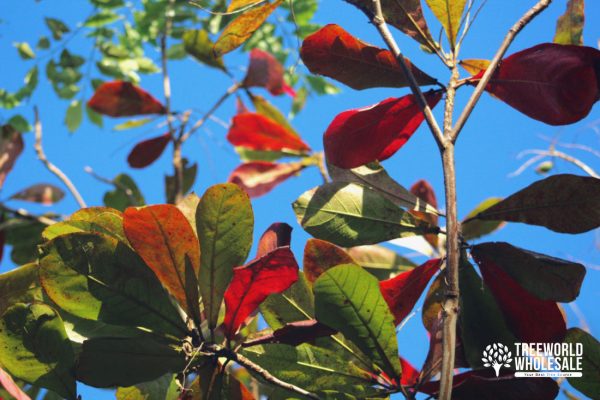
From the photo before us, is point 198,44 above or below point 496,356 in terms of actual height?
above

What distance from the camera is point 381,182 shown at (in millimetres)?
722

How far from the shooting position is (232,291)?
607 millimetres

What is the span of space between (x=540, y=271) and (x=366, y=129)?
0.23 metres

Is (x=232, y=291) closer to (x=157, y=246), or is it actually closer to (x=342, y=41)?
(x=157, y=246)

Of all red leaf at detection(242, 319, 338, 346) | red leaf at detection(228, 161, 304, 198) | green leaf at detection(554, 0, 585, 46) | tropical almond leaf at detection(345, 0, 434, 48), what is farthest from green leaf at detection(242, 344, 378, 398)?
red leaf at detection(228, 161, 304, 198)

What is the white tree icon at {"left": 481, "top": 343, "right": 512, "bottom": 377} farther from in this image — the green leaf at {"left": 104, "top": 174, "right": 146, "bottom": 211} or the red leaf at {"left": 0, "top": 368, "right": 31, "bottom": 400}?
the green leaf at {"left": 104, "top": 174, "right": 146, "bottom": 211}

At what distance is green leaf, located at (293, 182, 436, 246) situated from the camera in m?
0.66

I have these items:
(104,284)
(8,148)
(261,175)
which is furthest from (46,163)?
(104,284)

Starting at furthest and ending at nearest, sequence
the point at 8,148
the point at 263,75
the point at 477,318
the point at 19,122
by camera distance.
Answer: the point at 19,122, the point at 263,75, the point at 8,148, the point at 477,318

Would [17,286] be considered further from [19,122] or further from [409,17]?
[19,122]

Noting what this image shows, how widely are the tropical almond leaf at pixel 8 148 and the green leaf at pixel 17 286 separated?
0.78 meters

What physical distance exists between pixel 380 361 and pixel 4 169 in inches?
42.2

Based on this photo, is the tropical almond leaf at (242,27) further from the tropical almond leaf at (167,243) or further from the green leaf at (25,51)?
the green leaf at (25,51)

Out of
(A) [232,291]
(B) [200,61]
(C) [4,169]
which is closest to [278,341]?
(A) [232,291]
